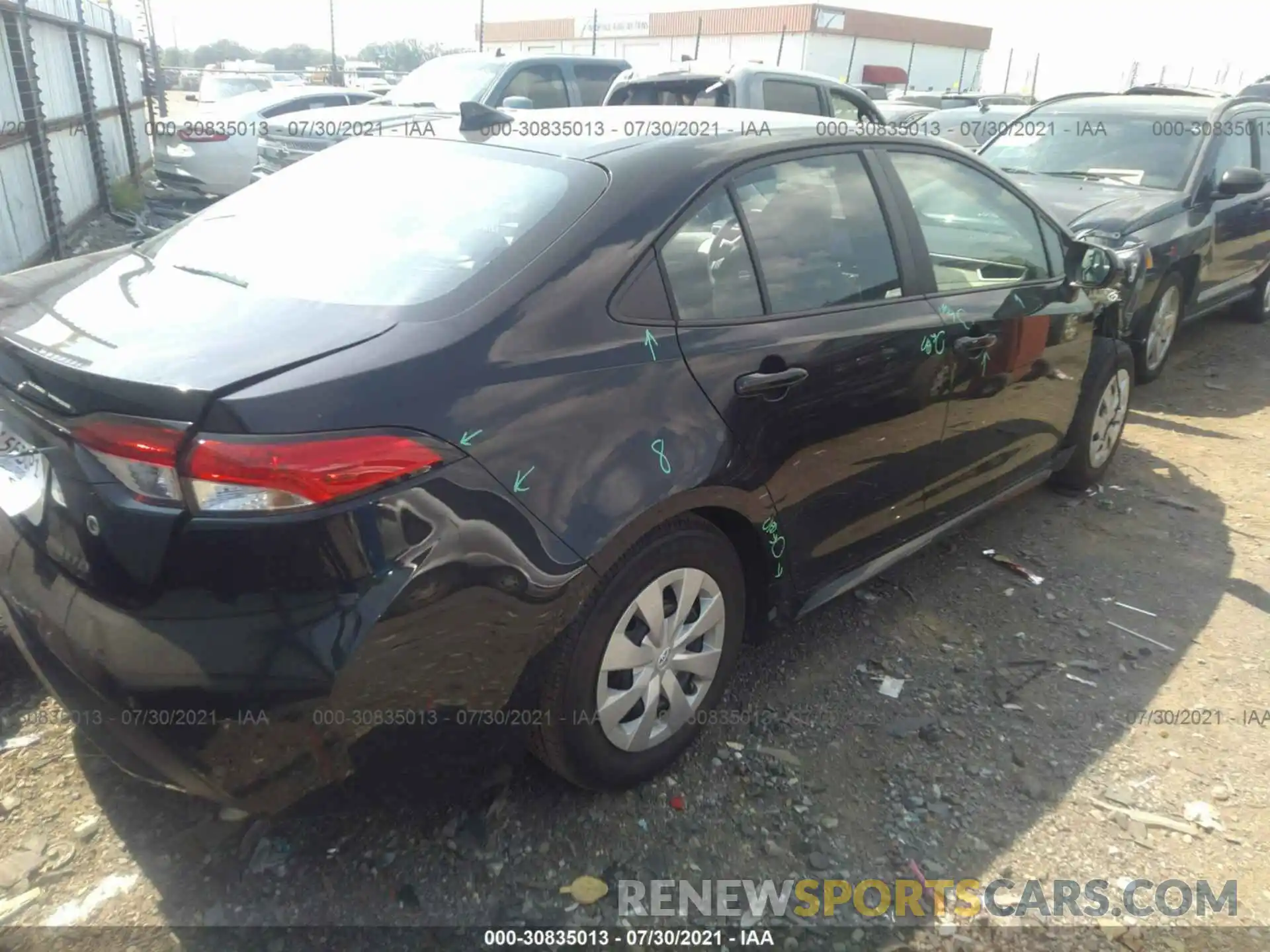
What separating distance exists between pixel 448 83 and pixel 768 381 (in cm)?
938

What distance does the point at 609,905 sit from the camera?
229 centimetres

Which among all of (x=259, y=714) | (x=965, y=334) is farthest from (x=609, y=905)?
(x=965, y=334)

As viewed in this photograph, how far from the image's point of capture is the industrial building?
4706 cm

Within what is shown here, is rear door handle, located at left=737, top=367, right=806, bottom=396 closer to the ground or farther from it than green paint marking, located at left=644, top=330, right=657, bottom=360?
closer to the ground

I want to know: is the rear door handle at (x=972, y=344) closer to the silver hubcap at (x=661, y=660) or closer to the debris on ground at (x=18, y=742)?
the silver hubcap at (x=661, y=660)

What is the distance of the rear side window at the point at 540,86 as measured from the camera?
10055 mm

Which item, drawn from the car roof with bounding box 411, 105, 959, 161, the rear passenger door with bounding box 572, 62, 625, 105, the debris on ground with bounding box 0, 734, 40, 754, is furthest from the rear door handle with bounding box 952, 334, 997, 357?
the rear passenger door with bounding box 572, 62, 625, 105

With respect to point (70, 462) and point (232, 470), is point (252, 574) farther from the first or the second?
point (70, 462)

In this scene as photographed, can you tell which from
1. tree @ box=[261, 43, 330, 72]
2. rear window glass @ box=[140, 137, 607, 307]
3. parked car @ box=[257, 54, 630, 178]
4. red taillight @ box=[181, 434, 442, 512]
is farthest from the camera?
tree @ box=[261, 43, 330, 72]

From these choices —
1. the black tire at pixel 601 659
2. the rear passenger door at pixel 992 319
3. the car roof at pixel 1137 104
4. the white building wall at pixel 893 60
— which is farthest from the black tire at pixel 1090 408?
the white building wall at pixel 893 60

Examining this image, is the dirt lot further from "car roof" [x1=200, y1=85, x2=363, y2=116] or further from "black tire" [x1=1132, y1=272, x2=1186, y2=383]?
"car roof" [x1=200, y1=85, x2=363, y2=116]

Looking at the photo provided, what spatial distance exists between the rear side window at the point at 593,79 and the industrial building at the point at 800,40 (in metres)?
34.6

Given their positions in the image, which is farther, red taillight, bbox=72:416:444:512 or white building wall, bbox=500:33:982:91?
white building wall, bbox=500:33:982:91

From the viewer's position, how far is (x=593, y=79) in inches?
421
